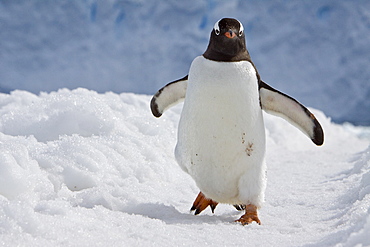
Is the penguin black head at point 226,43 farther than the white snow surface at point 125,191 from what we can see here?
Yes

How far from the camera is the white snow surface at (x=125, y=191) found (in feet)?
5.37

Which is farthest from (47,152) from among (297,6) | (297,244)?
(297,6)

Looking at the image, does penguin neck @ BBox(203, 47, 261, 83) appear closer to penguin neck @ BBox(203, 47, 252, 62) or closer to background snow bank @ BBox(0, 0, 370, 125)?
penguin neck @ BBox(203, 47, 252, 62)

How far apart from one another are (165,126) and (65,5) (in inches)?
397

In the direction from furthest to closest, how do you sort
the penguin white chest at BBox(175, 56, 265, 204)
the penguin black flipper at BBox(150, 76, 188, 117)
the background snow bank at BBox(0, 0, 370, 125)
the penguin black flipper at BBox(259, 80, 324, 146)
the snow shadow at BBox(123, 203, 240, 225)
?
the background snow bank at BBox(0, 0, 370, 125), the penguin black flipper at BBox(150, 76, 188, 117), the penguin black flipper at BBox(259, 80, 324, 146), the penguin white chest at BBox(175, 56, 265, 204), the snow shadow at BBox(123, 203, 240, 225)

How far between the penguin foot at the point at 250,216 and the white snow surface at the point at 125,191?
7cm

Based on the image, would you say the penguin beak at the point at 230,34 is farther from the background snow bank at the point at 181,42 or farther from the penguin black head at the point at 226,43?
the background snow bank at the point at 181,42

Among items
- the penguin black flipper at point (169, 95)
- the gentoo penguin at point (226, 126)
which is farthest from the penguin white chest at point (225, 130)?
the penguin black flipper at point (169, 95)

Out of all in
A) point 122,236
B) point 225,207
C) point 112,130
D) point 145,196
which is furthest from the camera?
point 112,130

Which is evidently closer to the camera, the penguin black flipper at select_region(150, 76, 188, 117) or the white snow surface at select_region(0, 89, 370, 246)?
the white snow surface at select_region(0, 89, 370, 246)

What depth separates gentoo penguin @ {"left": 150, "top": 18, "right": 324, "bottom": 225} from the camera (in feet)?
7.54

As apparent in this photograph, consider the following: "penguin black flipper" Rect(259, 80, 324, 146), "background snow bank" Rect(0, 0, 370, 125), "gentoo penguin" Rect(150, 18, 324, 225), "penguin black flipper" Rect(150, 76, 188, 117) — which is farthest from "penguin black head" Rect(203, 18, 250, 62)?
"background snow bank" Rect(0, 0, 370, 125)

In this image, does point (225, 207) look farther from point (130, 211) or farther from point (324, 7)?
point (324, 7)

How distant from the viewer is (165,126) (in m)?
4.29
